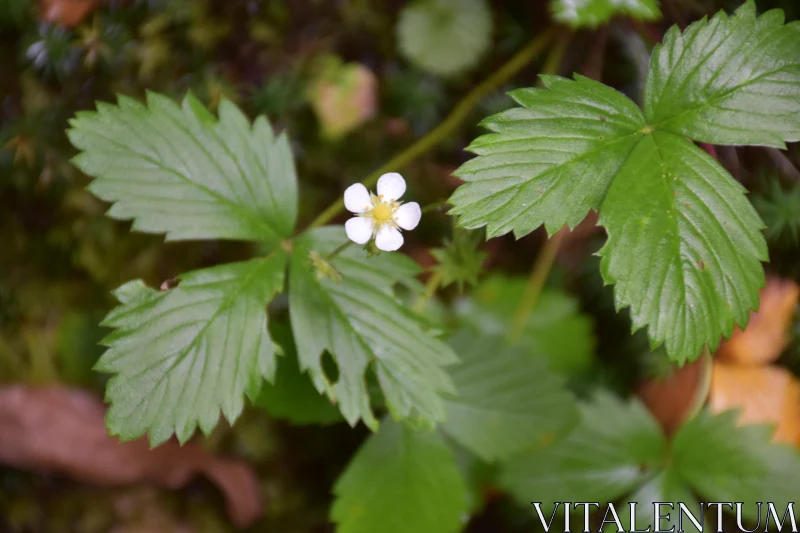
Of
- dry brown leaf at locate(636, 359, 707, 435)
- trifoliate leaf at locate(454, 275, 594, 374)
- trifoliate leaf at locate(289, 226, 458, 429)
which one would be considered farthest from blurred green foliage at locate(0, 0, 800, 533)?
trifoliate leaf at locate(289, 226, 458, 429)

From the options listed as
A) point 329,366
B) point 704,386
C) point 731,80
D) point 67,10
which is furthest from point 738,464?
point 67,10

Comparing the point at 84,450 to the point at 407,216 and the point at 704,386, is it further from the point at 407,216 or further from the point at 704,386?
the point at 704,386

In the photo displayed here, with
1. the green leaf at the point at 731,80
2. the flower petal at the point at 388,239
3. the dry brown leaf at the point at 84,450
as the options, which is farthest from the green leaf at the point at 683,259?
the dry brown leaf at the point at 84,450

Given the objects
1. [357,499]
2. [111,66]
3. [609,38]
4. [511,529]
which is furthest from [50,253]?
[609,38]

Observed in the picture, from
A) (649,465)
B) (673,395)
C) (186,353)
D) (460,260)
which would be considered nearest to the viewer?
(186,353)

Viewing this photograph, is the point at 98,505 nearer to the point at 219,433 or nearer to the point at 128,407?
the point at 219,433
